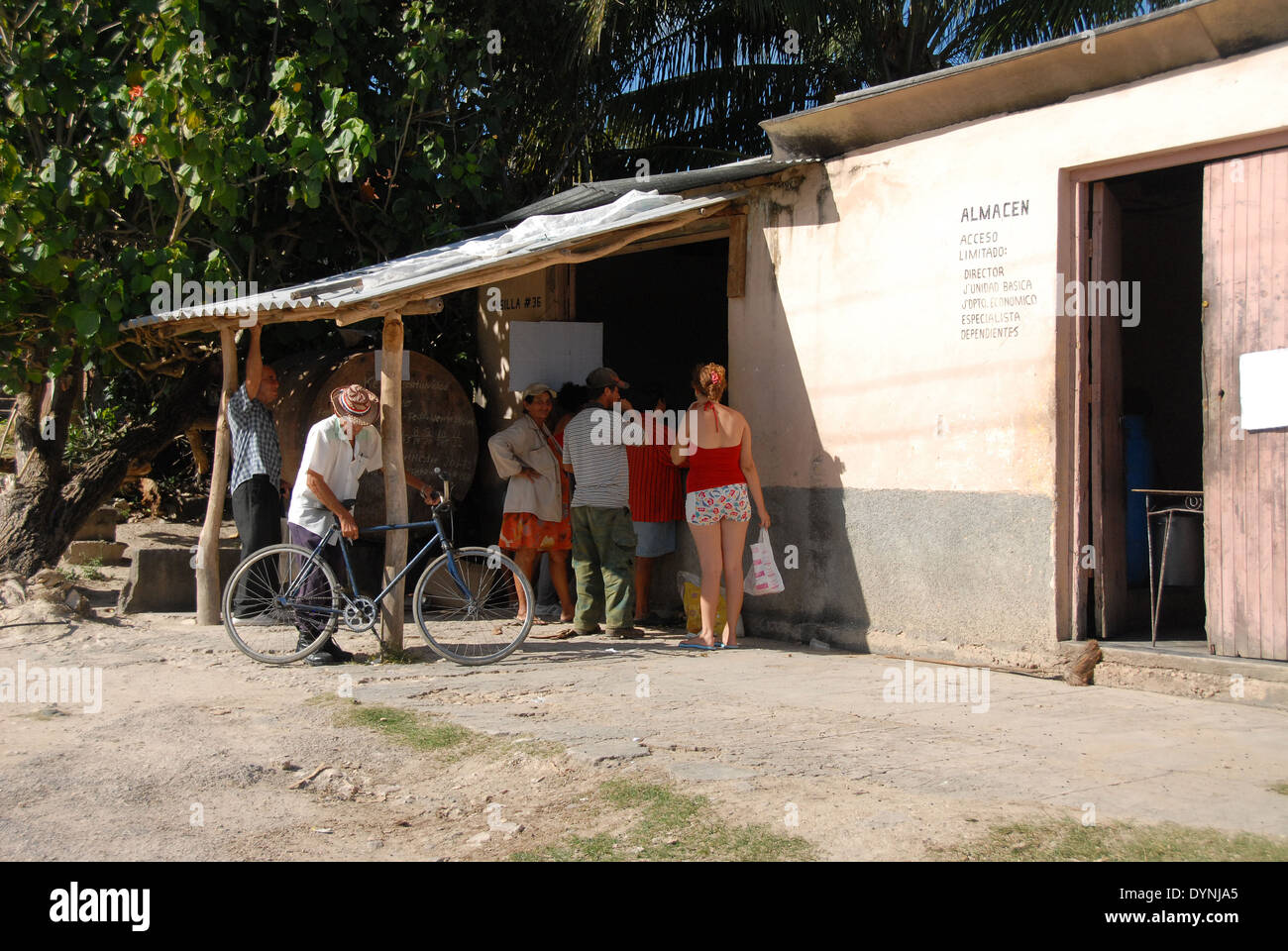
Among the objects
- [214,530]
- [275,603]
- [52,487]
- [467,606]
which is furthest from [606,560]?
[52,487]

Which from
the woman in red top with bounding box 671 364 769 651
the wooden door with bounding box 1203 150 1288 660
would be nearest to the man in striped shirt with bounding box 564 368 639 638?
the woman in red top with bounding box 671 364 769 651

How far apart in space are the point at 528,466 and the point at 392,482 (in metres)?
1.40

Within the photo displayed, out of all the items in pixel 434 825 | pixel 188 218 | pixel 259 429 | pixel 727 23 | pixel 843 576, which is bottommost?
pixel 434 825

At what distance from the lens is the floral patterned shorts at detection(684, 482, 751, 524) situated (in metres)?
7.84

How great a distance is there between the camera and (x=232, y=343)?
27.9ft

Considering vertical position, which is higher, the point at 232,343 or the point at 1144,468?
the point at 232,343

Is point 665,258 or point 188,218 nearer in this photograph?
point 188,218

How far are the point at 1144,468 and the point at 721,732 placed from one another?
399 centimetres

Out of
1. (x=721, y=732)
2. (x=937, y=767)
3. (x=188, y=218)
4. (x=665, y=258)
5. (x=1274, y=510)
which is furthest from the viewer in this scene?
(x=665, y=258)

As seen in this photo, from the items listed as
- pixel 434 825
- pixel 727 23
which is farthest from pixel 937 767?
pixel 727 23

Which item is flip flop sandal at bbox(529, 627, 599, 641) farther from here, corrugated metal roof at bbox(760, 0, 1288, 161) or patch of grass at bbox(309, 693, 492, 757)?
corrugated metal roof at bbox(760, 0, 1288, 161)

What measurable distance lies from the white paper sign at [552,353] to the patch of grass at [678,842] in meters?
5.82

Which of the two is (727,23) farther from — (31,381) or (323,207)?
(31,381)

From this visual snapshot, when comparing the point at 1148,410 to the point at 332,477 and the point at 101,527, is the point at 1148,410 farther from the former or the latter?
the point at 101,527
